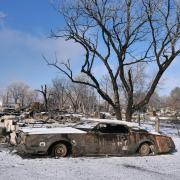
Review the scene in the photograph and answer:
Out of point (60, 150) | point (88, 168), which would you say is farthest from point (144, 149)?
point (88, 168)

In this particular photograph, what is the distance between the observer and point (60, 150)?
13562 millimetres

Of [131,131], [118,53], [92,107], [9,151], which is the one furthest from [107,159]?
[92,107]

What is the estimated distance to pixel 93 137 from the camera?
14305 millimetres

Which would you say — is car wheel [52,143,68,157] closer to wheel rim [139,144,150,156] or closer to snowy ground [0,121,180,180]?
snowy ground [0,121,180,180]

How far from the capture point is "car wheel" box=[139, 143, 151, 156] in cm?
1534

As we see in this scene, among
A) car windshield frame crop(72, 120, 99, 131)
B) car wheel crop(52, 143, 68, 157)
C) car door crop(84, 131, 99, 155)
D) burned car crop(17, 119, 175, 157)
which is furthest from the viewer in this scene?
car windshield frame crop(72, 120, 99, 131)

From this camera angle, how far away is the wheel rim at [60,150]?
44.2 ft

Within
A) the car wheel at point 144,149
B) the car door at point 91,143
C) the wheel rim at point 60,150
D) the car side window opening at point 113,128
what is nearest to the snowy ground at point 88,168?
the car door at point 91,143

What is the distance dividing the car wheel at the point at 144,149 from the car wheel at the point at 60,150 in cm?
331

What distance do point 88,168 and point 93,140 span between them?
8.95ft

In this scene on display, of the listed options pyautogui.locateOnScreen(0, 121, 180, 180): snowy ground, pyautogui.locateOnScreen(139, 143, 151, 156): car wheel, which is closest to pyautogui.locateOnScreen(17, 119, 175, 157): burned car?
pyautogui.locateOnScreen(139, 143, 151, 156): car wheel

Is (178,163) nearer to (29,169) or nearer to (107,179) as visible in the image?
(107,179)

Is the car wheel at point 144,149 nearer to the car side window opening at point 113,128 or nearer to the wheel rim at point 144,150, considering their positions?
the wheel rim at point 144,150

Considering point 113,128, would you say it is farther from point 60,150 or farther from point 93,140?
point 60,150
